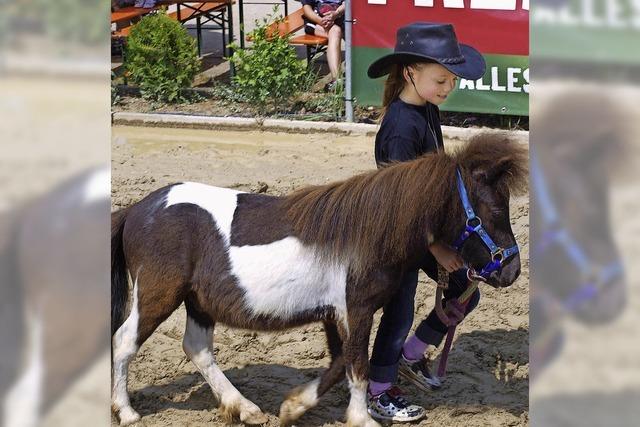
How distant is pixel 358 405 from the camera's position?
395 centimetres

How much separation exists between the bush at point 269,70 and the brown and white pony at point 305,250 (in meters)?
5.41

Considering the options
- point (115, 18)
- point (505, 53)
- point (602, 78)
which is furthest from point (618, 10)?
point (115, 18)

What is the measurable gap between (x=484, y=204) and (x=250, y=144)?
5.14 metres

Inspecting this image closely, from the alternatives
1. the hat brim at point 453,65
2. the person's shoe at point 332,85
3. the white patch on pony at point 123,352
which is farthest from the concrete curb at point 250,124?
the white patch on pony at point 123,352

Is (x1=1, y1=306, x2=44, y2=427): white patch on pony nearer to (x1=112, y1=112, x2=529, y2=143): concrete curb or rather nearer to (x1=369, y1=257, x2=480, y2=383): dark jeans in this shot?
(x1=369, y1=257, x2=480, y2=383): dark jeans

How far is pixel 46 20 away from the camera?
126 cm

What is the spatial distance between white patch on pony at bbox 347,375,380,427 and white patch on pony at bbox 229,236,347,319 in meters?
A: 0.28

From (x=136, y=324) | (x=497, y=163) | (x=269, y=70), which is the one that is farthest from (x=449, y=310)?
(x=269, y=70)

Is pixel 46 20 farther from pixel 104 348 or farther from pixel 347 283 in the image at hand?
pixel 347 283

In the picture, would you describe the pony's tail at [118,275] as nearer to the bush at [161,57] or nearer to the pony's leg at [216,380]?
the pony's leg at [216,380]

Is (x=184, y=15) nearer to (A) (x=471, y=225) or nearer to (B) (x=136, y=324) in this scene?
(B) (x=136, y=324)

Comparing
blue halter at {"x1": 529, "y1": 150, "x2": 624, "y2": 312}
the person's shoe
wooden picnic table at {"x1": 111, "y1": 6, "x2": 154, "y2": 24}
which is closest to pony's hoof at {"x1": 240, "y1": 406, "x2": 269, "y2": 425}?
blue halter at {"x1": 529, "y1": 150, "x2": 624, "y2": 312}

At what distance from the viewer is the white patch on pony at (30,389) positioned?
1360 millimetres

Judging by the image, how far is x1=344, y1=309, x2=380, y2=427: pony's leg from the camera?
388 centimetres
